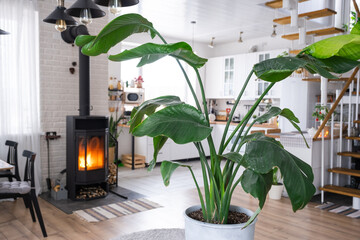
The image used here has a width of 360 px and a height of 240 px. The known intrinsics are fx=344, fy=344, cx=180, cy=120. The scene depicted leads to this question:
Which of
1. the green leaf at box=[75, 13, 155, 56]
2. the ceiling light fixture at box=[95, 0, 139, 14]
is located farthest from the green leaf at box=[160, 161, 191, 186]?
the ceiling light fixture at box=[95, 0, 139, 14]

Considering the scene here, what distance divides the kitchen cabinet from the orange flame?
399 cm

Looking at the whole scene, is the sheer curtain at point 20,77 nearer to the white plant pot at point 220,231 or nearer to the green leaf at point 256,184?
the white plant pot at point 220,231

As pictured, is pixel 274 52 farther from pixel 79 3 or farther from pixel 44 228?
pixel 44 228

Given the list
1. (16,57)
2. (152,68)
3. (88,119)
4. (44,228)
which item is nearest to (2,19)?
(16,57)

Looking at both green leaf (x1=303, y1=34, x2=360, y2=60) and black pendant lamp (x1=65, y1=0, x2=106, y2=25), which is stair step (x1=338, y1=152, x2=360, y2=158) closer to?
green leaf (x1=303, y1=34, x2=360, y2=60)

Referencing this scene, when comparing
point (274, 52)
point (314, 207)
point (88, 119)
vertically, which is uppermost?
point (274, 52)

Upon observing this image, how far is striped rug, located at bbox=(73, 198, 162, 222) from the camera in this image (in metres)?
3.76

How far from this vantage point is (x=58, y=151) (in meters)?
4.91

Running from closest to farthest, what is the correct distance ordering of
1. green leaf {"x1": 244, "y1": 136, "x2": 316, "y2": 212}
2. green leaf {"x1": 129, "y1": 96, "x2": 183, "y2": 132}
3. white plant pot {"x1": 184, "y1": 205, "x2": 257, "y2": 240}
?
green leaf {"x1": 244, "y1": 136, "x2": 316, "y2": 212}
white plant pot {"x1": 184, "y1": 205, "x2": 257, "y2": 240}
green leaf {"x1": 129, "y1": 96, "x2": 183, "y2": 132}

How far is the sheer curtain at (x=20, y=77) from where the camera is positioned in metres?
4.37

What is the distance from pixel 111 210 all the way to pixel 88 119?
1.19 meters

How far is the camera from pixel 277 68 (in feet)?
4.75

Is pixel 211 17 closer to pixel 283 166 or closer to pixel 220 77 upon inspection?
pixel 220 77

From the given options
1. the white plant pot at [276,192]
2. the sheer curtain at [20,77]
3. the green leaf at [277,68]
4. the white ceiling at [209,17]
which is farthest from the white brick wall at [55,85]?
the green leaf at [277,68]
